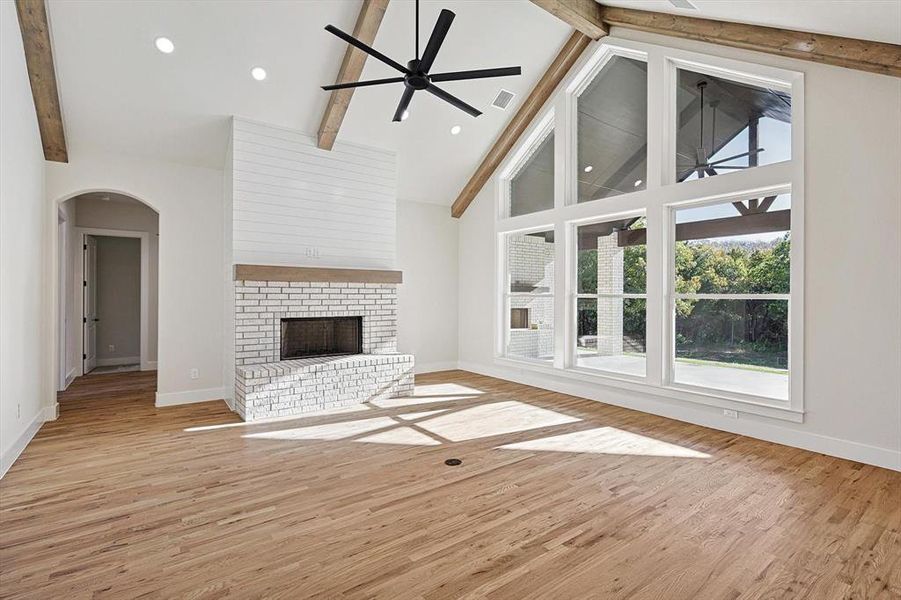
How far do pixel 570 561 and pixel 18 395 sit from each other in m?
4.60

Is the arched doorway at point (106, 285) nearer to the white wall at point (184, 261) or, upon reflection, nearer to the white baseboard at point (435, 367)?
the white wall at point (184, 261)

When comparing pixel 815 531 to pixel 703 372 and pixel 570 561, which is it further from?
pixel 703 372

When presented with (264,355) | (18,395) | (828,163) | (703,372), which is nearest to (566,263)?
(703,372)


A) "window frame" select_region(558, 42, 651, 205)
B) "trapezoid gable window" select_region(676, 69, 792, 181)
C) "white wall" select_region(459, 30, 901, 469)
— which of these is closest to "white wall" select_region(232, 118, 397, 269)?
"window frame" select_region(558, 42, 651, 205)

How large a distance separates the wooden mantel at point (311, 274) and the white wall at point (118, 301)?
17.5ft

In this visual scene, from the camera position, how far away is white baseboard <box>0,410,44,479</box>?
11.3ft

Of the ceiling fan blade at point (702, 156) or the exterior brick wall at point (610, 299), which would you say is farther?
the exterior brick wall at point (610, 299)

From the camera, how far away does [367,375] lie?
5.67 meters

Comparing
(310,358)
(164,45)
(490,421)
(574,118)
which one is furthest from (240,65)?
(490,421)

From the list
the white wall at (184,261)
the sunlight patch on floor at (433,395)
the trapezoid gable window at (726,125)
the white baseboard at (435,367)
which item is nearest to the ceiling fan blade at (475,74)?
the trapezoid gable window at (726,125)

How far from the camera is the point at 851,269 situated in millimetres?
3703

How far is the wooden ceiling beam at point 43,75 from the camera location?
12.5ft

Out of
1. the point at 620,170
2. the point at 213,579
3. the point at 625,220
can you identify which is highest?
the point at 620,170

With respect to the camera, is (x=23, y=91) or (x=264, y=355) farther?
(x=264, y=355)
